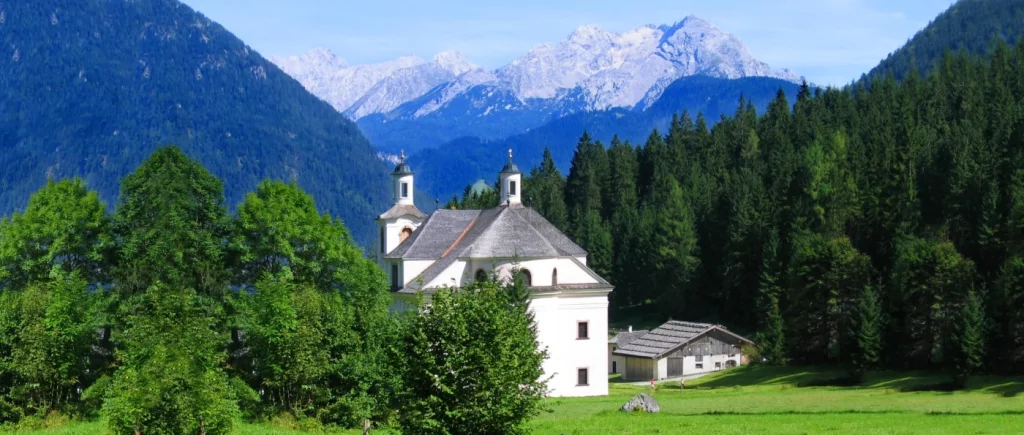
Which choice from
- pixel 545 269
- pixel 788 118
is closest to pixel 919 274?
pixel 545 269

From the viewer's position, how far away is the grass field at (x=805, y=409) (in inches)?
1752

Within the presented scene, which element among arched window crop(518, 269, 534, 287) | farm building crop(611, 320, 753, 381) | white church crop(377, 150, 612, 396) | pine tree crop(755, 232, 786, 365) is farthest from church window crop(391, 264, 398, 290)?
pine tree crop(755, 232, 786, 365)

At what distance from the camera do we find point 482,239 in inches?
2830

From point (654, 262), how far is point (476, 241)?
48.3 metres

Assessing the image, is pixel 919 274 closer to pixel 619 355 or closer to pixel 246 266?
pixel 619 355

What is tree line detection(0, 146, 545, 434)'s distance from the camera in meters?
48.9

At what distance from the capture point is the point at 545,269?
70.2m

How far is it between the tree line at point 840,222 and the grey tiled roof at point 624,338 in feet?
30.6

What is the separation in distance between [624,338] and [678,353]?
6608mm

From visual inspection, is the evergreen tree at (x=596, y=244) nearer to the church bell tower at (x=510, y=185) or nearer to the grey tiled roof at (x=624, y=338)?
the grey tiled roof at (x=624, y=338)

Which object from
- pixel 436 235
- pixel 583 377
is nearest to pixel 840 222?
pixel 583 377

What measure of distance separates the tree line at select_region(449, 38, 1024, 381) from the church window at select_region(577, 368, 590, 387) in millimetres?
15391

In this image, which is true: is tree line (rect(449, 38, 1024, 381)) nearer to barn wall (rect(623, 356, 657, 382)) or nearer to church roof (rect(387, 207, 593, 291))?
barn wall (rect(623, 356, 657, 382))

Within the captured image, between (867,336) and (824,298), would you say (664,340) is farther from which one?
(867,336)
